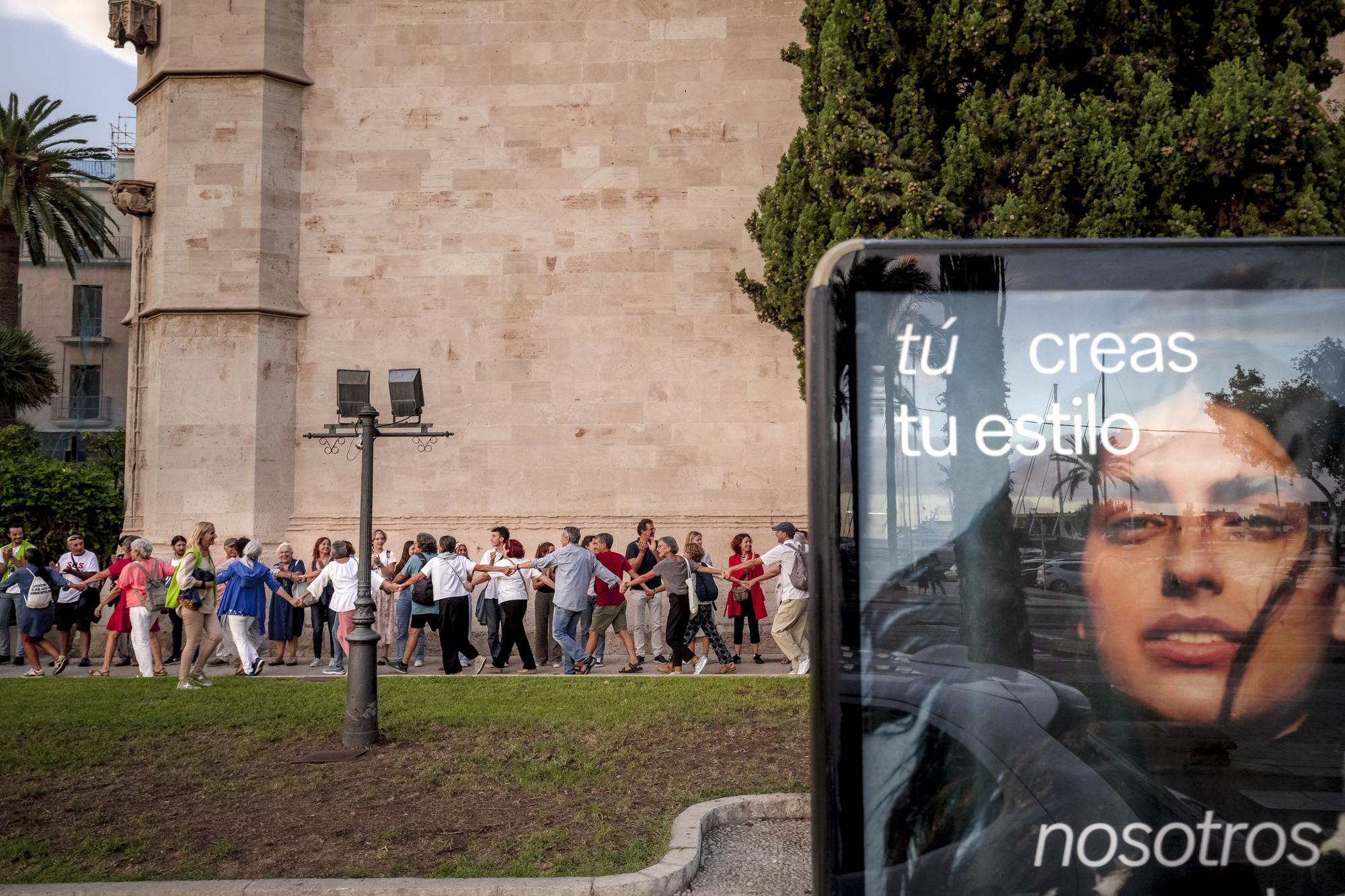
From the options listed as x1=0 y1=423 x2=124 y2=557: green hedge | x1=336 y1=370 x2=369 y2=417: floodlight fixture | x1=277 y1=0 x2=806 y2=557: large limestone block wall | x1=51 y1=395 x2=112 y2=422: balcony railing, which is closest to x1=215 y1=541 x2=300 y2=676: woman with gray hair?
x1=277 y1=0 x2=806 y2=557: large limestone block wall

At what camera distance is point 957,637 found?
3.07 meters

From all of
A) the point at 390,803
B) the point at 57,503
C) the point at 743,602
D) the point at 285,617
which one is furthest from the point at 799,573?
the point at 57,503

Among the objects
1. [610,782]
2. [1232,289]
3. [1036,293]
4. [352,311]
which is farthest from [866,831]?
[352,311]

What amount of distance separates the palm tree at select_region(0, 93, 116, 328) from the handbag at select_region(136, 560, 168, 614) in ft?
77.1

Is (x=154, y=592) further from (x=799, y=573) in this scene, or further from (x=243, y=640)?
(x=799, y=573)

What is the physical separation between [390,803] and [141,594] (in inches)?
287

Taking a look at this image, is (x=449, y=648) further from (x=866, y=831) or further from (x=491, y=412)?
(x=866, y=831)

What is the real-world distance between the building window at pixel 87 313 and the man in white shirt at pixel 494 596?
4253cm

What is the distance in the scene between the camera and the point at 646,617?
15.4 m

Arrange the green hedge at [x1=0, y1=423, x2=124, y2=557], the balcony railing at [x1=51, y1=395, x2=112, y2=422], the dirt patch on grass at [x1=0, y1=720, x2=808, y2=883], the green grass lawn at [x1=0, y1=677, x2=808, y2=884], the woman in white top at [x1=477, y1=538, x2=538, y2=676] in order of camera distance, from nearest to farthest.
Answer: the dirt patch on grass at [x1=0, y1=720, x2=808, y2=883] < the green grass lawn at [x1=0, y1=677, x2=808, y2=884] < the woman in white top at [x1=477, y1=538, x2=538, y2=676] < the green hedge at [x1=0, y1=423, x2=124, y2=557] < the balcony railing at [x1=51, y1=395, x2=112, y2=422]

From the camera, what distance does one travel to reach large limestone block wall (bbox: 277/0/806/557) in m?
16.7

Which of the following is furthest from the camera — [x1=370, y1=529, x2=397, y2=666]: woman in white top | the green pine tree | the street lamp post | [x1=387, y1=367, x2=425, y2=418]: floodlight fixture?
[x1=370, y1=529, x2=397, y2=666]: woman in white top

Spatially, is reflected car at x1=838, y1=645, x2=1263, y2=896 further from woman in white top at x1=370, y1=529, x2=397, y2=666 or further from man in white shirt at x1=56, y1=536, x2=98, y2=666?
man in white shirt at x1=56, y1=536, x2=98, y2=666

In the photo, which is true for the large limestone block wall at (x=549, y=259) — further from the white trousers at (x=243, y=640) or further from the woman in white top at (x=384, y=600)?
the white trousers at (x=243, y=640)
